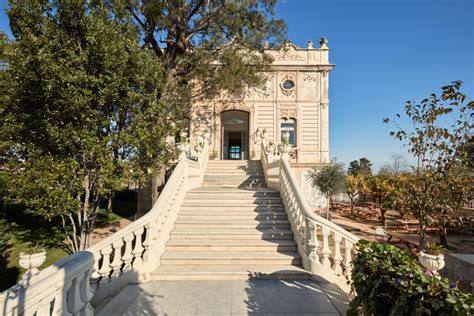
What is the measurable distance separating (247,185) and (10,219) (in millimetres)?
9614

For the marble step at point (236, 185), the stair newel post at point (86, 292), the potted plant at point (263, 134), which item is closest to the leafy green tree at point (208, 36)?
the marble step at point (236, 185)

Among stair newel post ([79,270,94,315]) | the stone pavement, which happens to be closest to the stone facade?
the stone pavement

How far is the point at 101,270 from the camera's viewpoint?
134 inches

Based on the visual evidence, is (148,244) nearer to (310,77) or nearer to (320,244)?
(320,244)

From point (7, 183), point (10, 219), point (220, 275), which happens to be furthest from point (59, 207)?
point (10, 219)

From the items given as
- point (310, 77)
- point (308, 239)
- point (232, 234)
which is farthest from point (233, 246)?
point (310, 77)

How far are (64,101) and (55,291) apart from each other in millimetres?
3889

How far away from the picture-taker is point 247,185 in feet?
28.0

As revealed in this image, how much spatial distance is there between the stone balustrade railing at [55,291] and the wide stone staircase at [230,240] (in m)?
1.68

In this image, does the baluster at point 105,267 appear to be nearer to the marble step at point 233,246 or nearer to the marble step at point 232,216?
the marble step at point 233,246

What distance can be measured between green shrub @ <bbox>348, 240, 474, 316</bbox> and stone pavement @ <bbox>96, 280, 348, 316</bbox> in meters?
0.84

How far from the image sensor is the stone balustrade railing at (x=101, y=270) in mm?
1756

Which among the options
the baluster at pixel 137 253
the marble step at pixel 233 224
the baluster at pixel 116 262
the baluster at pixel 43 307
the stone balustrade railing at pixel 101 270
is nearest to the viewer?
the stone balustrade railing at pixel 101 270

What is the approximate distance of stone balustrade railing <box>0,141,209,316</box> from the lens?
5.76 ft
